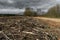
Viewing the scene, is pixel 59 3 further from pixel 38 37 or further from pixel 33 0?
pixel 38 37

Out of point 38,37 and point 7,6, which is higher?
point 7,6

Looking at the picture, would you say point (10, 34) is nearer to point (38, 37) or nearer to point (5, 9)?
point (38, 37)

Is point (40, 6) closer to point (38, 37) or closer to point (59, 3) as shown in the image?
point (59, 3)

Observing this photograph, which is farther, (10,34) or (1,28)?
(1,28)

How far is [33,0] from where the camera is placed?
27.2 ft

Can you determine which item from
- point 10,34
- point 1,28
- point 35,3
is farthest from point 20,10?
point 10,34

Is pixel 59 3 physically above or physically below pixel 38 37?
above

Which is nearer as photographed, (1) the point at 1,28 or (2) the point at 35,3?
(1) the point at 1,28

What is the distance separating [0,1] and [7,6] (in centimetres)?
36

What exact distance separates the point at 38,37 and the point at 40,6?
439 centimetres

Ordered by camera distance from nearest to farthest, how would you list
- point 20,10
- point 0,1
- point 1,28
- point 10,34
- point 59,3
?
point 10,34 → point 1,28 → point 0,1 → point 20,10 → point 59,3

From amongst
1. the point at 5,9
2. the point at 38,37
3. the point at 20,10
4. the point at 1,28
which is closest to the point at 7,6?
the point at 5,9

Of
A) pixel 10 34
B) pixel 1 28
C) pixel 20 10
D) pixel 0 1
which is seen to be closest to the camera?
pixel 10 34

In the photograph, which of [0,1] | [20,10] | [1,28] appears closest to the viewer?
[1,28]
